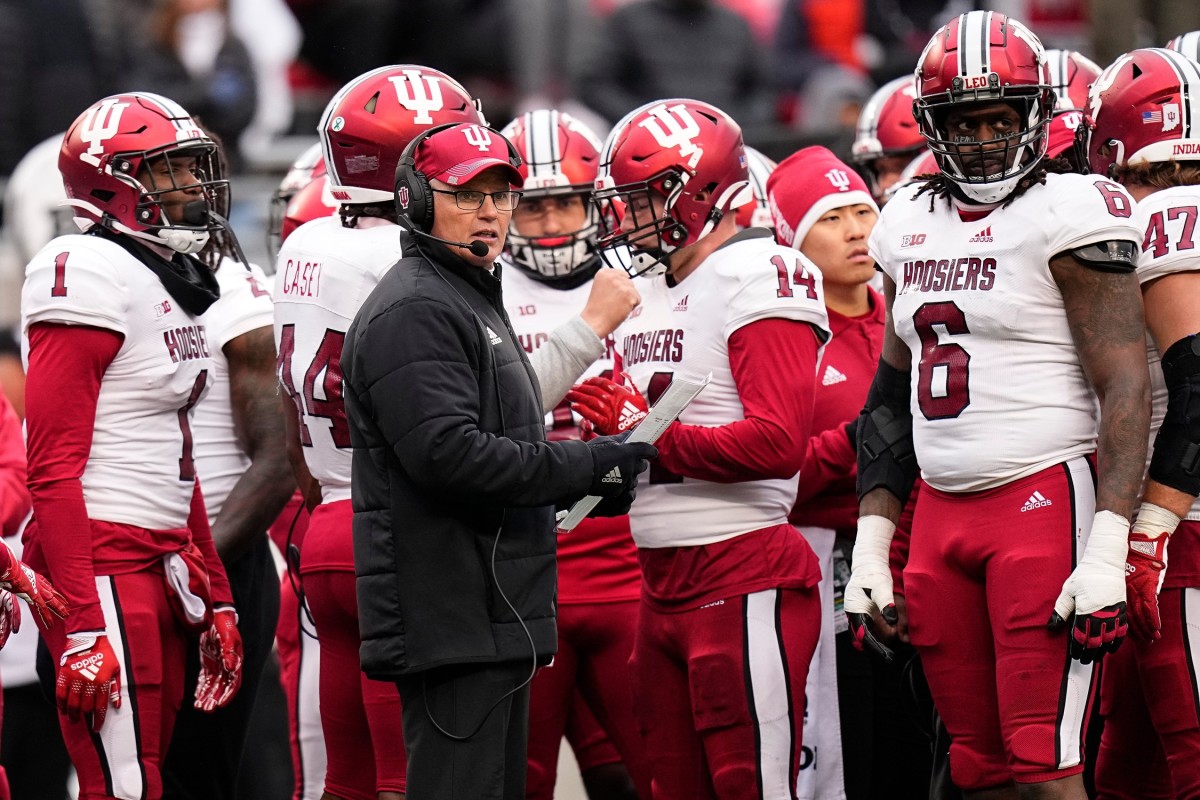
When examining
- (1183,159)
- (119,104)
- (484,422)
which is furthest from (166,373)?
(1183,159)

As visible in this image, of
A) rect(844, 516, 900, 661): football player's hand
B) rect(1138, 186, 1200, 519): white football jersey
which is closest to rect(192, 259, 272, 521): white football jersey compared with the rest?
rect(844, 516, 900, 661): football player's hand

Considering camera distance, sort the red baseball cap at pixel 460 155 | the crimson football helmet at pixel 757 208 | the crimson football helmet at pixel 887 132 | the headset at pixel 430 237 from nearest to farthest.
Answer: the headset at pixel 430 237, the red baseball cap at pixel 460 155, the crimson football helmet at pixel 757 208, the crimson football helmet at pixel 887 132

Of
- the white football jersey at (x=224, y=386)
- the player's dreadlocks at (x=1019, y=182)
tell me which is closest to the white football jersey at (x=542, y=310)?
the white football jersey at (x=224, y=386)

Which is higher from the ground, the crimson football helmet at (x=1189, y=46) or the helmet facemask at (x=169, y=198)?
the crimson football helmet at (x=1189, y=46)

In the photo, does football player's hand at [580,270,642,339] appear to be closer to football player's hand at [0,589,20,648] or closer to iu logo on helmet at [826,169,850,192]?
iu logo on helmet at [826,169,850,192]

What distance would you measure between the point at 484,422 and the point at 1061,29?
291 inches

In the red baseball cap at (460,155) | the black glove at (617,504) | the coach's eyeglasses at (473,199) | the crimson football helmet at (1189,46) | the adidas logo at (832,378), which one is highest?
the crimson football helmet at (1189,46)

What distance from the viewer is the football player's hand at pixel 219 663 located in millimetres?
4930

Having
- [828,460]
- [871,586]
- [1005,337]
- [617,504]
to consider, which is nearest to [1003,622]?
[871,586]

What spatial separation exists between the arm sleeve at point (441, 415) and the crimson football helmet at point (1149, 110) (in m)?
1.65

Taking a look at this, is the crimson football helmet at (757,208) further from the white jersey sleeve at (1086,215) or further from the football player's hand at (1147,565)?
the football player's hand at (1147,565)

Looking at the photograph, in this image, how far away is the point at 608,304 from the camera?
453 centimetres

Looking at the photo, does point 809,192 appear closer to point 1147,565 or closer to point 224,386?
point 224,386

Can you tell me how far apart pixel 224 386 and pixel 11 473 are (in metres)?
0.66
